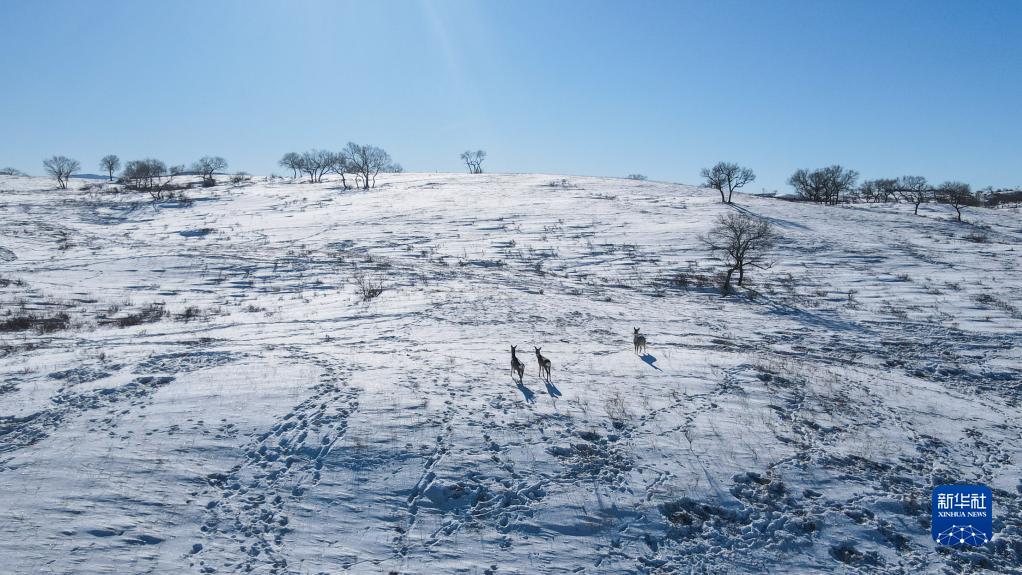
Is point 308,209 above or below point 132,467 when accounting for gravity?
above

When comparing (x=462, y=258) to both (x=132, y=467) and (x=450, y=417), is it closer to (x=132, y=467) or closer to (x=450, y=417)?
(x=450, y=417)

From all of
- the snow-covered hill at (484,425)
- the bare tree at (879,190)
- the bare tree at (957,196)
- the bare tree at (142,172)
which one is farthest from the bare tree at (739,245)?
the bare tree at (142,172)

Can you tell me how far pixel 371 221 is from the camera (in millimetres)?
51656

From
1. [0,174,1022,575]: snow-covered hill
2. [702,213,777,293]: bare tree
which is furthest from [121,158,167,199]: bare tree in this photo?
[702,213,777,293]: bare tree

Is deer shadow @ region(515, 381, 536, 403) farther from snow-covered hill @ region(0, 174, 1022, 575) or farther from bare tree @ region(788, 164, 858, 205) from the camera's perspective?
bare tree @ region(788, 164, 858, 205)

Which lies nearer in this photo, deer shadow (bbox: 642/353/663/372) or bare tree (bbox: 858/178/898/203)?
deer shadow (bbox: 642/353/663/372)

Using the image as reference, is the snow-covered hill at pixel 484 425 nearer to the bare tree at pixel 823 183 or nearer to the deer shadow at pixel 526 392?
the deer shadow at pixel 526 392

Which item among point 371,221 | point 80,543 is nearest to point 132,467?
point 80,543

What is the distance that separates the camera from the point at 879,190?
91.4 m

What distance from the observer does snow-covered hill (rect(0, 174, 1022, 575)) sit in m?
7.86

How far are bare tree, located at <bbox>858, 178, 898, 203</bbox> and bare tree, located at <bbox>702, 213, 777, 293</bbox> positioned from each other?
187ft

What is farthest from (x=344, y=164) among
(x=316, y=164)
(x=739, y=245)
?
(x=739, y=245)

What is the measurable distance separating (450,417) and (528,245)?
3140cm

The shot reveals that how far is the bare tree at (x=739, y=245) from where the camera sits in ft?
103
